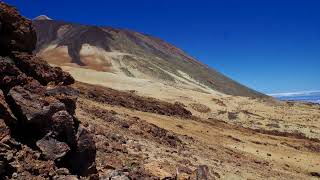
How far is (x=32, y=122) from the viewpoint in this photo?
50.7 ft

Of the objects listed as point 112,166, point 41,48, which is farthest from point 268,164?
point 41,48

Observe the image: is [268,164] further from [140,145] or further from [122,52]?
[122,52]

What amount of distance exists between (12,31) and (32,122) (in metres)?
4.12

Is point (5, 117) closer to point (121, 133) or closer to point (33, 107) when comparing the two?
point (33, 107)

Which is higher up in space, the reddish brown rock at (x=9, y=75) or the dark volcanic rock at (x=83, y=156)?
the reddish brown rock at (x=9, y=75)

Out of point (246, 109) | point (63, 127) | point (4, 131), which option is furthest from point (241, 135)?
point (4, 131)

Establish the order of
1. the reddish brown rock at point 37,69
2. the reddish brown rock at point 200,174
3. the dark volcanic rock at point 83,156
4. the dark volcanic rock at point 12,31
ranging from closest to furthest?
the dark volcanic rock at point 83,156
the dark volcanic rock at point 12,31
the reddish brown rock at point 37,69
the reddish brown rock at point 200,174

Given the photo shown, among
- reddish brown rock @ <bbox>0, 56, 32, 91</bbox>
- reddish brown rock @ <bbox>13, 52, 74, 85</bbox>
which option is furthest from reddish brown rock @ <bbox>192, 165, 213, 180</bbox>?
reddish brown rock @ <bbox>0, 56, 32, 91</bbox>

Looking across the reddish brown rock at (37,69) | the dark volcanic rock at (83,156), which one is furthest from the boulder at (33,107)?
the reddish brown rock at (37,69)

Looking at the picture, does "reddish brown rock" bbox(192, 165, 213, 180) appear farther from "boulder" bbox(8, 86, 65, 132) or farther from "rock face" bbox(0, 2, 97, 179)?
"boulder" bbox(8, 86, 65, 132)

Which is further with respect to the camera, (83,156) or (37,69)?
(37,69)

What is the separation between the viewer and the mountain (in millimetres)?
117188

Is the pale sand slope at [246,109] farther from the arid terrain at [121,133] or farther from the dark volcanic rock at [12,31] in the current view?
the dark volcanic rock at [12,31]

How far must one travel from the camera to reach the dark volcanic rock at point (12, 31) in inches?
688
